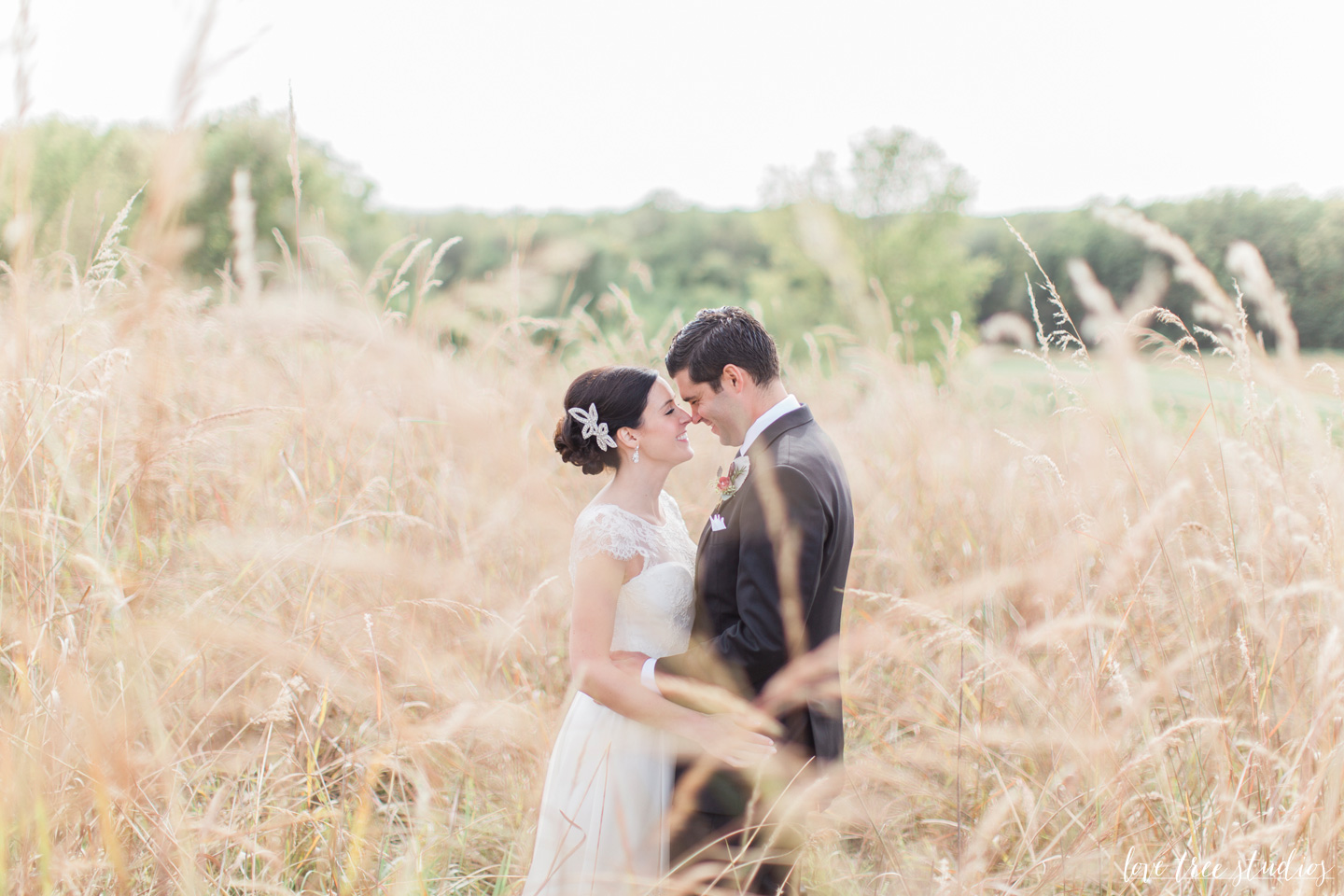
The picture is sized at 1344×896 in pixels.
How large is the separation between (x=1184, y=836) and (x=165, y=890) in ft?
7.36

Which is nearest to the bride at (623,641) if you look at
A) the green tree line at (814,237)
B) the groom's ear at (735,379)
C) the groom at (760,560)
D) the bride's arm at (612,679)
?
the bride's arm at (612,679)

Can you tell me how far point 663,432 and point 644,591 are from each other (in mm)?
506

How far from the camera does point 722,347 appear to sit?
2.38 metres

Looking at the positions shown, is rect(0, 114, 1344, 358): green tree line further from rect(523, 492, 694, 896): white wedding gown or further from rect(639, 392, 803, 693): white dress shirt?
rect(523, 492, 694, 896): white wedding gown

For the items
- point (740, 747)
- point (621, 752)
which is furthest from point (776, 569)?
point (621, 752)

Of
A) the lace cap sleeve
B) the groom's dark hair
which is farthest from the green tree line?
the lace cap sleeve

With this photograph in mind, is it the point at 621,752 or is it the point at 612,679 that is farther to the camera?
the point at 621,752

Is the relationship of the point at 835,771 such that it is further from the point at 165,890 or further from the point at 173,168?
the point at 173,168

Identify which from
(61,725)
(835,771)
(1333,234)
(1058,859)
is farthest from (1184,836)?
(1333,234)

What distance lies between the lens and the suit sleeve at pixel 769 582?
1.97m

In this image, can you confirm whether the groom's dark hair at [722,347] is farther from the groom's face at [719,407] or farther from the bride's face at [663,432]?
the bride's face at [663,432]

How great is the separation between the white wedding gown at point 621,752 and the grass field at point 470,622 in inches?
5.0

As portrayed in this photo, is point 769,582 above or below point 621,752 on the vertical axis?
above

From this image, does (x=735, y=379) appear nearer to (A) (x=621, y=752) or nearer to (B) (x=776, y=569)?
(B) (x=776, y=569)
